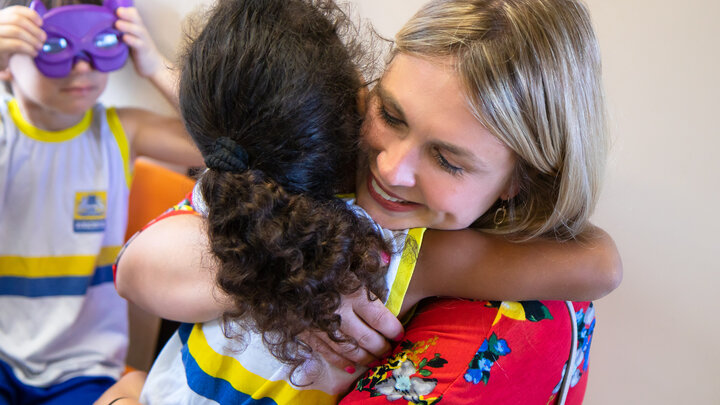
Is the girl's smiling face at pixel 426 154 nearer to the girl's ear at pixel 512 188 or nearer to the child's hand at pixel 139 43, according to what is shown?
the girl's ear at pixel 512 188

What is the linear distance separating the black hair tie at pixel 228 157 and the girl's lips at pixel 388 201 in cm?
20

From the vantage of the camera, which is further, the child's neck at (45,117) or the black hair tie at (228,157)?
the child's neck at (45,117)

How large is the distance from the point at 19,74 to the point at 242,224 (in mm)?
763

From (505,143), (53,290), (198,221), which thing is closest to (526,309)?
(505,143)

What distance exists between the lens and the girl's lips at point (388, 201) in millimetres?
772

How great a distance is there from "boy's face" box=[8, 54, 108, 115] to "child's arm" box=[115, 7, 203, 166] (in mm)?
120

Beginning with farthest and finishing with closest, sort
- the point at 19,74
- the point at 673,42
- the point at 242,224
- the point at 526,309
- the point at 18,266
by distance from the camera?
1. the point at 18,266
2. the point at 19,74
3. the point at 673,42
4. the point at 526,309
5. the point at 242,224

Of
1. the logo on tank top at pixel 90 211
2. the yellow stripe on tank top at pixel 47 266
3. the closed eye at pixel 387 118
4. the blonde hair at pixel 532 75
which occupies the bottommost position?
the yellow stripe on tank top at pixel 47 266

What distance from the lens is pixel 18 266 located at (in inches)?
48.4

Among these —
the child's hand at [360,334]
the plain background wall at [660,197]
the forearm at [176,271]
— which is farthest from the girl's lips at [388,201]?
the plain background wall at [660,197]

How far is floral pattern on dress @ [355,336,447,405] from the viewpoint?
736 millimetres

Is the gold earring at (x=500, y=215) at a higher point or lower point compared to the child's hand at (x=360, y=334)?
higher

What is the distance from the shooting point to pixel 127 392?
3.37ft

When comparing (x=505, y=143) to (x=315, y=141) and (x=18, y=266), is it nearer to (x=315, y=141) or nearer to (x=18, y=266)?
(x=315, y=141)
